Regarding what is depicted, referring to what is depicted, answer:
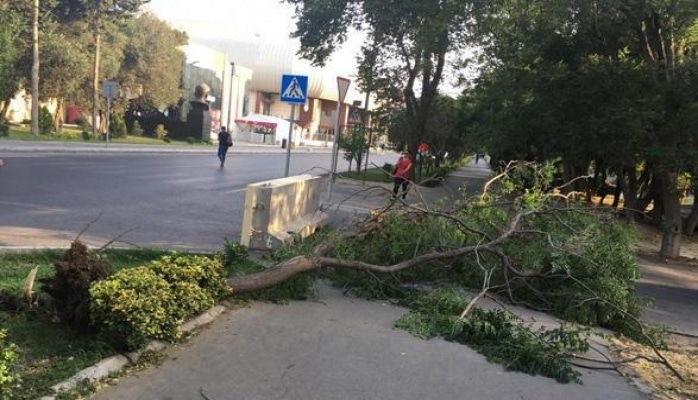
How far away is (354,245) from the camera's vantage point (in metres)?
8.14

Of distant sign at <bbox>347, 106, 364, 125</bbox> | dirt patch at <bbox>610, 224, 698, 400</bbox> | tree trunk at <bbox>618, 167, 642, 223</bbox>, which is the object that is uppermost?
distant sign at <bbox>347, 106, 364, 125</bbox>

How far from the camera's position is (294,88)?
13.1m

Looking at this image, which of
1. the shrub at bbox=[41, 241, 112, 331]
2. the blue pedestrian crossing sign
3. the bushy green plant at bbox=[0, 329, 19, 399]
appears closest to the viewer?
the bushy green plant at bbox=[0, 329, 19, 399]

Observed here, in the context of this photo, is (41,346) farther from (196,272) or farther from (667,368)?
(667,368)

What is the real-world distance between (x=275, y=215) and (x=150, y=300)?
14.8ft

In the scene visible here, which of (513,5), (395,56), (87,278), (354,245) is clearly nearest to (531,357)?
(354,245)

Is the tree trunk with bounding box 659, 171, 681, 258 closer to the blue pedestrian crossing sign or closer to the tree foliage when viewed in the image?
the tree foliage

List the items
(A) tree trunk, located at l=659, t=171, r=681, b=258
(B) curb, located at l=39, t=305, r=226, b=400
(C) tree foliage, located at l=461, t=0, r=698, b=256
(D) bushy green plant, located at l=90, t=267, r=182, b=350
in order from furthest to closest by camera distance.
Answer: (A) tree trunk, located at l=659, t=171, r=681, b=258 → (C) tree foliage, located at l=461, t=0, r=698, b=256 → (D) bushy green plant, located at l=90, t=267, r=182, b=350 → (B) curb, located at l=39, t=305, r=226, b=400

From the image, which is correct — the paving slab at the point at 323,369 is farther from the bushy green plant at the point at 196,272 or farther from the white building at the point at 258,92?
the white building at the point at 258,92

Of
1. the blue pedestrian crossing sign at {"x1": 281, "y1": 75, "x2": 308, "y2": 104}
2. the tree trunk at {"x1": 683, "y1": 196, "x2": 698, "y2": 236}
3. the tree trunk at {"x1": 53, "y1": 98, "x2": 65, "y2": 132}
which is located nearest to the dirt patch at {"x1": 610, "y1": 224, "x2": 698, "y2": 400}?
the blue pedestrian crossing sign at {"x1": 281, "y1": 75, "x2": 308, "y2": 104}

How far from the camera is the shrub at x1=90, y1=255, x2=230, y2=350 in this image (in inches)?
181

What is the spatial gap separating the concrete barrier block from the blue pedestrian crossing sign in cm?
246

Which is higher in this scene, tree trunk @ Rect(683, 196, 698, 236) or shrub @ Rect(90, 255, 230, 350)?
shrub @ Rect(90, 255, 230, 350)

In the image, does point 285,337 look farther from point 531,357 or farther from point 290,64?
point 290,64
